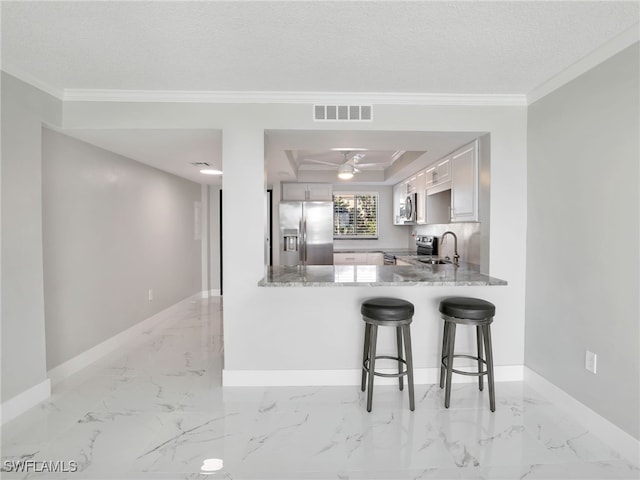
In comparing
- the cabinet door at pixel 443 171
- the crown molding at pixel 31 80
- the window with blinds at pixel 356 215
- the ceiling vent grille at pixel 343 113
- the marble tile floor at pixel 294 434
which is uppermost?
the crown molding at pixel 31 80

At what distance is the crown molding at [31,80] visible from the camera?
2.19m

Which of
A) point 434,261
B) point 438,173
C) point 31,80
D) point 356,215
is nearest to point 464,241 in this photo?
point 434,261

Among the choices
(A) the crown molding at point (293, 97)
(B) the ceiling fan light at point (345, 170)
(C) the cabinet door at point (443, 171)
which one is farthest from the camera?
(B) the ceiling fan light at point (345, 170)

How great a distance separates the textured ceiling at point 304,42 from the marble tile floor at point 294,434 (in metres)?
2.35

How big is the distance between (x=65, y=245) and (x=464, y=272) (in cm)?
350

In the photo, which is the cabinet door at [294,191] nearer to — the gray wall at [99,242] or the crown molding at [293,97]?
the gray wall at [99,242]

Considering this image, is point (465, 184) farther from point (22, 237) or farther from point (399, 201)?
point (22, 237)

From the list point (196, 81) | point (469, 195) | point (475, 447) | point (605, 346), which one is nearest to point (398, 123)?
point (469, 195)

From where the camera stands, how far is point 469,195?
10.1 ft

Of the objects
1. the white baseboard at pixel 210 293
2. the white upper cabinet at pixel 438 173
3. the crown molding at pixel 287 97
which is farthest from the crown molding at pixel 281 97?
the white baseboard at pixel 210 293

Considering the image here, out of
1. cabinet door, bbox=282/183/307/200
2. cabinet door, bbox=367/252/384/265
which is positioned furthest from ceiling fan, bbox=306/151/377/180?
cabinet door, bbox=367/252/384/265

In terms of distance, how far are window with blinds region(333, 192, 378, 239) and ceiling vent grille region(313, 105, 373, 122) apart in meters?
3.91

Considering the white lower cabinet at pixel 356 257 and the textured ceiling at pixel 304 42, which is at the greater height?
the textured ceiling at pixel 304 42

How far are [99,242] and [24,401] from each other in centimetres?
149
